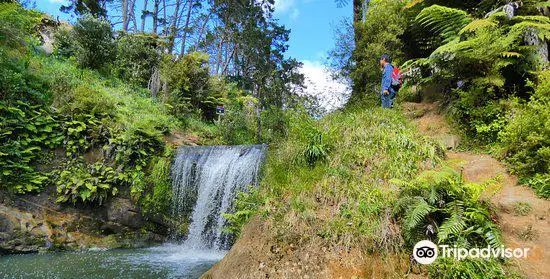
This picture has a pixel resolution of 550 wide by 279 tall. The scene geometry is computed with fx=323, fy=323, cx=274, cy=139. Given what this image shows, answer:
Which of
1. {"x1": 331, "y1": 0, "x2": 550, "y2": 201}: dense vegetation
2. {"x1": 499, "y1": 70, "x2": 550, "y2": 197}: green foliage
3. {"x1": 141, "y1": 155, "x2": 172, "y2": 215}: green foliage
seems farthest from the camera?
{"x1": 141, "y1": 155, "x2": 172, "y2": 215}: green foliage

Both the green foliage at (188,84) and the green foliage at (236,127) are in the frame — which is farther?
the green foliage at (188,84)

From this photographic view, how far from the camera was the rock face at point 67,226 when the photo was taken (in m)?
7.63

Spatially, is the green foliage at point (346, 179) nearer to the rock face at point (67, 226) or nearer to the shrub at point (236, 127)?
the rock face at point (67, 226)

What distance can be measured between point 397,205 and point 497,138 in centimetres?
262

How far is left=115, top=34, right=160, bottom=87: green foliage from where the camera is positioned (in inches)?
615

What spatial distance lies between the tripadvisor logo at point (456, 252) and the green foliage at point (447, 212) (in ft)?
0.21

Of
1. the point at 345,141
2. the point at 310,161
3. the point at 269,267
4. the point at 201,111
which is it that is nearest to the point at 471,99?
the point at 345,141

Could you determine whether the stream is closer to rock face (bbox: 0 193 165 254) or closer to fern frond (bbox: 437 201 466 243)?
rock face (bbox: 0 193 165 254)

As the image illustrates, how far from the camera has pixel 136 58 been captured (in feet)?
53.1

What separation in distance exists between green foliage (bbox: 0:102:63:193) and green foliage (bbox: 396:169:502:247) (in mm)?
9041

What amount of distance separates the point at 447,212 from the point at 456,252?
450 millimetres

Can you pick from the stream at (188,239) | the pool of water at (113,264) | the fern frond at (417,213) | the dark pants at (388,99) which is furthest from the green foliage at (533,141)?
the pool of water at (113,264)

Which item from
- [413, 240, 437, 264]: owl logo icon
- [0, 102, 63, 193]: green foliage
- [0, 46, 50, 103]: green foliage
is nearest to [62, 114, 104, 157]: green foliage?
[0, 102, 63, 193]: green foliage

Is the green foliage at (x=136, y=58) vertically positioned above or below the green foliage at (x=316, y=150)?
above
